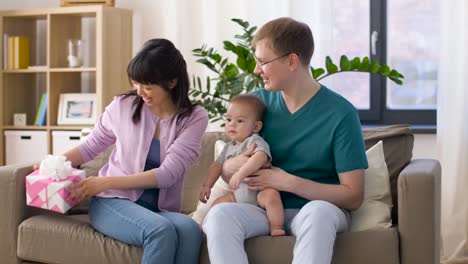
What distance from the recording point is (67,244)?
2.81 metres

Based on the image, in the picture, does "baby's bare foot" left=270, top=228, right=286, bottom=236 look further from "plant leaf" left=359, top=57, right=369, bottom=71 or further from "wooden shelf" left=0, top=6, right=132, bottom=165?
"wooden shelf" left=0, top=6, right=132, bottom=165

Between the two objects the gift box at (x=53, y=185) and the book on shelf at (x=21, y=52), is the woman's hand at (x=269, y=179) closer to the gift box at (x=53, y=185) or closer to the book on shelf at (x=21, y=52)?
the gift box at (x=53, y=185)

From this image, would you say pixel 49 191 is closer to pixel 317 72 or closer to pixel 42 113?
pixel 317 72

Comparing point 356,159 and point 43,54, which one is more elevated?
point 43,54

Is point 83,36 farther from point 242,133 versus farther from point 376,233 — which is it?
point 376,233

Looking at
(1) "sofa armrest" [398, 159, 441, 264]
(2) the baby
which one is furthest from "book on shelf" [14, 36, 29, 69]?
(1) "sofa armrest" [398, 159, 441, 264]

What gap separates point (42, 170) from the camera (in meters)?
2.77

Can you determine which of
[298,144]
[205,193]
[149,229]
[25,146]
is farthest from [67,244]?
[25,146]

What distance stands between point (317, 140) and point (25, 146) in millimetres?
2574

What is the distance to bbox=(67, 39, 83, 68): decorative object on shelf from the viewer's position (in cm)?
472

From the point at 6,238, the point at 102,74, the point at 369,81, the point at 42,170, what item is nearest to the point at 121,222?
the point at 42,170

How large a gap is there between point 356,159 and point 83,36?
110 inches

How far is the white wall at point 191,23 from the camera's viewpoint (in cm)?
451

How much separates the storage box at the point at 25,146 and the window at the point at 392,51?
1714 mm
